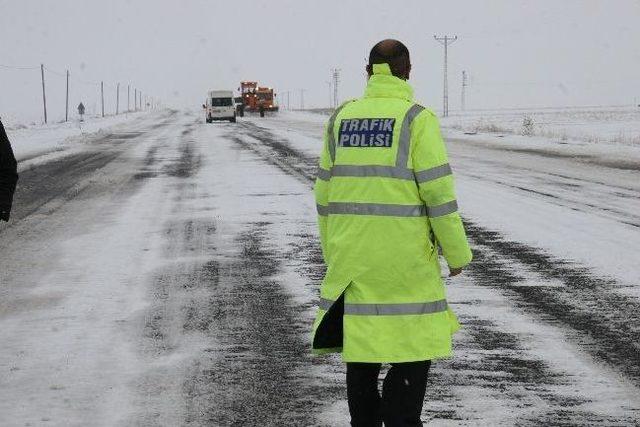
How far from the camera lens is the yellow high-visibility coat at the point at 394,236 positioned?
3637 millimetres

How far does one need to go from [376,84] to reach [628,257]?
251 inches

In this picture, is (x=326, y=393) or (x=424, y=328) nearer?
(x=424, y=328)

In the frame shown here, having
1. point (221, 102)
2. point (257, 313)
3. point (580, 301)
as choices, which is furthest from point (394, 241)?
point (221, 102)

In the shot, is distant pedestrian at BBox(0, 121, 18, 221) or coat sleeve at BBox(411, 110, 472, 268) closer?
coat sleeve at BBox(411, 110, 472, 268)

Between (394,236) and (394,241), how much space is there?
0.02 m

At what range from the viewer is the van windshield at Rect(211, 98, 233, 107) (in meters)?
59.1

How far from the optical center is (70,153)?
2881cm

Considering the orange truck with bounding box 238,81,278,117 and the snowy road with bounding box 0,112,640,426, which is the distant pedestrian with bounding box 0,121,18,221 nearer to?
the snowy road with bounding box 0,112,640,426

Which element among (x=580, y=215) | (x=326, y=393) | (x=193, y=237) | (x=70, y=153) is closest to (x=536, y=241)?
(x=580, y=215)

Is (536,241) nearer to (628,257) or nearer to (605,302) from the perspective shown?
(628,257)

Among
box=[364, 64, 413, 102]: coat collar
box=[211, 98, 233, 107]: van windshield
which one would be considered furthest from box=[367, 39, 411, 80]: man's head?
box=[211, 98, 233, 107]: van windshield

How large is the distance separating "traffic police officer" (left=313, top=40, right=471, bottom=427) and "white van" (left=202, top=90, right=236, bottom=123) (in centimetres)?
5569

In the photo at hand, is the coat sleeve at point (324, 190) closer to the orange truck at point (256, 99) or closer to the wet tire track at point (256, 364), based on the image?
the wet tire track at point (256, 364)

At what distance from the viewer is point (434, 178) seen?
361 centimetres
